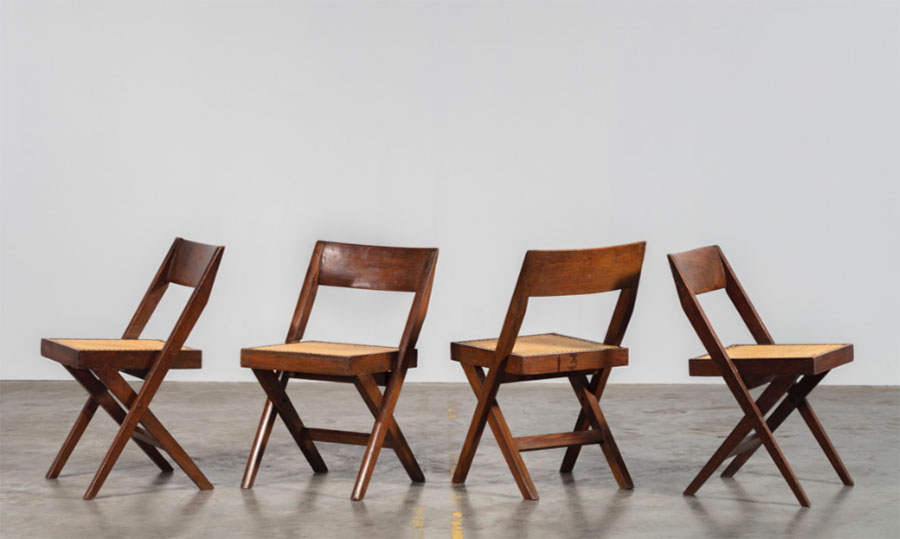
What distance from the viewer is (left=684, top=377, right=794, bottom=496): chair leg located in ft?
12.7

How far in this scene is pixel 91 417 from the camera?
166 inches

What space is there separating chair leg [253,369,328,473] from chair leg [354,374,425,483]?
0.97 ft

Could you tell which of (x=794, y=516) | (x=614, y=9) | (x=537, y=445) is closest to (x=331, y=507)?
(x=537, y=445)

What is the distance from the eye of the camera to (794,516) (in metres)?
3.68

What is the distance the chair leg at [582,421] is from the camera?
4.20 meters

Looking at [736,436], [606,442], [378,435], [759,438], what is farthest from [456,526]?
[759,438]

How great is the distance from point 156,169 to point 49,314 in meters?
1.23

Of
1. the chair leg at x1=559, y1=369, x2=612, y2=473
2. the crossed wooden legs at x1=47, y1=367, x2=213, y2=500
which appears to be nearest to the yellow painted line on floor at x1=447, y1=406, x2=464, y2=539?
the chair leg at x1=559, y1=369, x2=612, y2=473

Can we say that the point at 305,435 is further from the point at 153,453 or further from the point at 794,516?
the point at 794,516

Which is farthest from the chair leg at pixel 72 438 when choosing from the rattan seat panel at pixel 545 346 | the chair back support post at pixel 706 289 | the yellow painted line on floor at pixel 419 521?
the chair back support post at pixel 706 289

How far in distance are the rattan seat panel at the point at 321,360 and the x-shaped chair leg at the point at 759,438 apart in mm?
1182

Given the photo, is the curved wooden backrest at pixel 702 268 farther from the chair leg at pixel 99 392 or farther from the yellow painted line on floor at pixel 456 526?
the chair leg at pixel 99 392

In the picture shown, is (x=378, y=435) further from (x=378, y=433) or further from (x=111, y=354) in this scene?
(x=111, y=354)

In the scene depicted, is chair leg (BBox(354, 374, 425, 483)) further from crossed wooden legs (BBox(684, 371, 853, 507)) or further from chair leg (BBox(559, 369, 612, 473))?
crossed wooden legs (BBox(684, 371, 853, 507))
